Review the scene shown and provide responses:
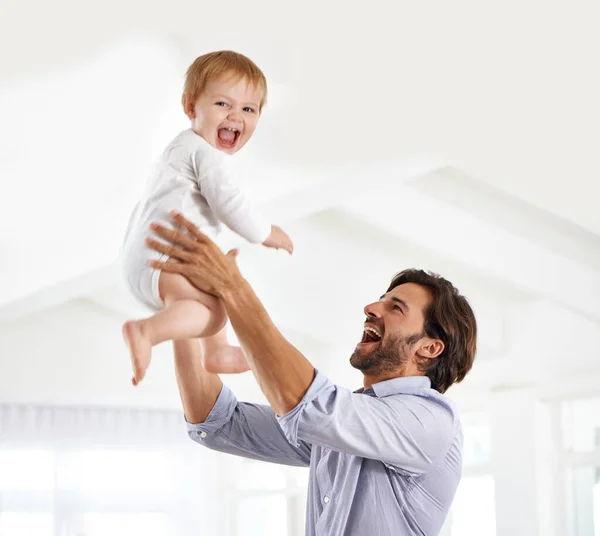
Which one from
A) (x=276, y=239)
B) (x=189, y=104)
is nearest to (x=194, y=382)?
(x=276, y=239)

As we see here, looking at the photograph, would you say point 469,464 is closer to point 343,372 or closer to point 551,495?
point 551,495

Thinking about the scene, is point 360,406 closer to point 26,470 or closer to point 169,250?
point 169,250

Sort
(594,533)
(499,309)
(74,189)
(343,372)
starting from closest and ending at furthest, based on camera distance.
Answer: (74,189), (594,533), (499,309), (343,372)

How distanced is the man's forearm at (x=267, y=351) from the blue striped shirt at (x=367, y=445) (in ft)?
0.09

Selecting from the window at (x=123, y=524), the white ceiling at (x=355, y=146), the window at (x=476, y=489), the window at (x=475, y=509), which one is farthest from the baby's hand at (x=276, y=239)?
the window at (x=123, y=524)

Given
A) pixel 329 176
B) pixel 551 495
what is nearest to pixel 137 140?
pixel 329 176

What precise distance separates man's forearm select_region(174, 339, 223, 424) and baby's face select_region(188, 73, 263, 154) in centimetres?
44

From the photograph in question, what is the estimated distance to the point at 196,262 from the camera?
1620 millimetres

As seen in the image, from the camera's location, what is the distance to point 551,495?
523 cm

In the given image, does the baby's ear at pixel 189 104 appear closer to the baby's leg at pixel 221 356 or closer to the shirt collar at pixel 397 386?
the baby's leg at pixel 221 356

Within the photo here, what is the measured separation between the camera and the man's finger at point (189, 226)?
163 centimetres

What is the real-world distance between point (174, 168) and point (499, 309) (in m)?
4.09

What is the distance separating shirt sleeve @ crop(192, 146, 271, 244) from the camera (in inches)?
65.6

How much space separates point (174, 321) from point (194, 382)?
0.44 m
